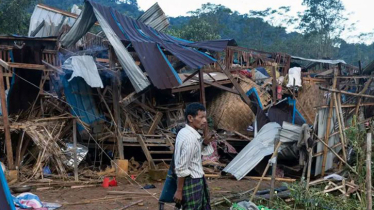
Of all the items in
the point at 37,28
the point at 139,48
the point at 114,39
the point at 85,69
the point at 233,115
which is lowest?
the point at 233,115

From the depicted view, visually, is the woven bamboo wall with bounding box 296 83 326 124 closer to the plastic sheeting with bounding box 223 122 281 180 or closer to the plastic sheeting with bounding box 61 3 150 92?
the plastic sheeting with bounding box 223 122 281 180

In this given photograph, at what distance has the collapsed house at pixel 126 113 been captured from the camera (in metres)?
7.98

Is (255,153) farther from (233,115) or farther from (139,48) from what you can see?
(139,48)

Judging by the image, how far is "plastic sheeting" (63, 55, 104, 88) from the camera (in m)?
8.30

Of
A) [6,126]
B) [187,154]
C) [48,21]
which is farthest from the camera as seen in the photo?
[48,21]

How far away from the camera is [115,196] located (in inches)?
287

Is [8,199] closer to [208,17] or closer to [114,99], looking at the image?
[114,99]

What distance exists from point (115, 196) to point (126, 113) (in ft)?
Answer: 9.69

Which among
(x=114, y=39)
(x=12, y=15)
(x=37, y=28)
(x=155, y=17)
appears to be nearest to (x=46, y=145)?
(x=114, y=39)

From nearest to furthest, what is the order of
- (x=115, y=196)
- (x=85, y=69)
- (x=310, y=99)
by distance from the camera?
1. (x=115, y=196)
2. (x=85, y=69)
3. (x=310, y=99)

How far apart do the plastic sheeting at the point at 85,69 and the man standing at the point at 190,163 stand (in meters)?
4.76

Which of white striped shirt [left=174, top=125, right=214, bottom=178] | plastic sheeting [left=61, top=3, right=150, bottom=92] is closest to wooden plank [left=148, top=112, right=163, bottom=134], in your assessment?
plastic sheeting [left=61, top=3, right=150, bottom=92]

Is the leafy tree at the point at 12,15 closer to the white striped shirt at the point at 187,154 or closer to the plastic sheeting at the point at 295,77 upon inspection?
the plastic sheeting at the point at 295,77

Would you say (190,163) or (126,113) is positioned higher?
(126,113)
